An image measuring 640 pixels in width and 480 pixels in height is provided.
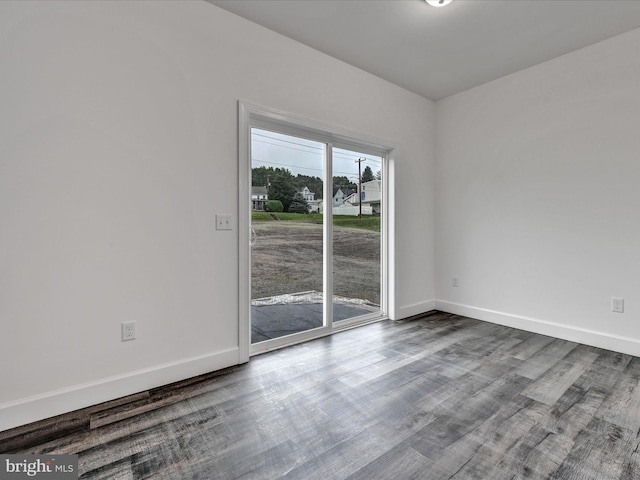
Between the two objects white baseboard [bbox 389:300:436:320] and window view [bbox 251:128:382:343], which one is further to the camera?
white baseboard [bbox 389:300:436:320]

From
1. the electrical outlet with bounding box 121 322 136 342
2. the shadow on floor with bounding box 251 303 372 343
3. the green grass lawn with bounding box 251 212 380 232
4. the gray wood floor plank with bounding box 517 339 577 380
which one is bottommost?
the gray wood floor plank with bounding box 517 339 577 380

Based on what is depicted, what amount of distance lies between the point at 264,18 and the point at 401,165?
6.81 ft

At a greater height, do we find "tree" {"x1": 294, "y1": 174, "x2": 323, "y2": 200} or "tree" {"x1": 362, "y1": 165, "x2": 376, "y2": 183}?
"tree" {"x1": 362, "y1": 165, "x2": 376, "y2": 183}

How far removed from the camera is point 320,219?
3.08 m

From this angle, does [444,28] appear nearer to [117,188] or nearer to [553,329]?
[117,188]

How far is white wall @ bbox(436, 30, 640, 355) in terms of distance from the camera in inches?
105

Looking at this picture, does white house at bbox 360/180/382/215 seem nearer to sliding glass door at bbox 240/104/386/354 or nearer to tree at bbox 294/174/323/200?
sliding glass door at bbox 240/104/386/354

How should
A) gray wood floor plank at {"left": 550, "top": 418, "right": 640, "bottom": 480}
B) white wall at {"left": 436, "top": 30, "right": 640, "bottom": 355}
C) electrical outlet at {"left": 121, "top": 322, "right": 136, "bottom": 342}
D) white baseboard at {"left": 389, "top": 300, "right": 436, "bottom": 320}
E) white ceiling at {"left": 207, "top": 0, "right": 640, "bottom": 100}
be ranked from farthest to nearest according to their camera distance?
white baseboard at {"left": 389, "top": 300, "right": 436, "bottom": 320}, white wall at {"left": 436, "top": 30, "right": 640, "bottom": 355}, white ceiling at {"left": 207, "top": 0, "right": 640, "bottom": 100}, electrical outlet at {"left": 121, "top": 322, "right": 136, "bottom": 342}, gray wood floor plank at {"left": 550, "top": 418, "right": 640, "bottom": 480}

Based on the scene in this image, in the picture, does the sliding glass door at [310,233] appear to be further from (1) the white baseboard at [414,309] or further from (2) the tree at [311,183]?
(1) the white baseboard at [414,309]

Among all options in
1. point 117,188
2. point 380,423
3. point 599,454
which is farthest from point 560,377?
point 117,188

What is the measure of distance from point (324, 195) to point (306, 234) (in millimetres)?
447

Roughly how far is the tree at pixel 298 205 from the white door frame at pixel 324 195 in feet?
0.85

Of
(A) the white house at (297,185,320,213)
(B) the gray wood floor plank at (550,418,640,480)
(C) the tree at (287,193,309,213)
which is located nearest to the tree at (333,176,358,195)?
(A) the white house at (297,185,320,213)

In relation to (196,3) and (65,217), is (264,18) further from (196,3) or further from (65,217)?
(65,217)
